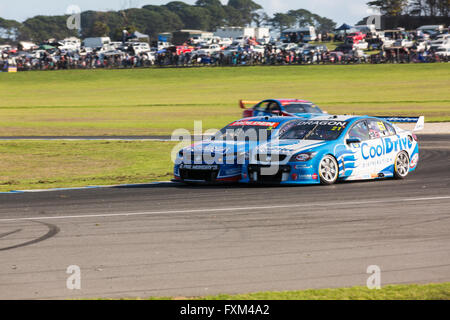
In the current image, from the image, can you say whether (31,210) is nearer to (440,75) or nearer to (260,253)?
(260,253)

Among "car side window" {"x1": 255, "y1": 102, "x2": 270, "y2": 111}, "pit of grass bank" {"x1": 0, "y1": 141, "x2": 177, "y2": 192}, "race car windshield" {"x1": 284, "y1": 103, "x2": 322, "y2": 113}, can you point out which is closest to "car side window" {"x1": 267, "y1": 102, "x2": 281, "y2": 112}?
"race car windshield" {"x1": 284, "y1": 103, "x2": 322, "y2": 113}

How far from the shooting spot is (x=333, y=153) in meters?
13.6

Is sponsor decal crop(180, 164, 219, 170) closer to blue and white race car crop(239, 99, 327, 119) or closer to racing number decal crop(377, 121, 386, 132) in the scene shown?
racing number decal crop(377, 121, 386, 132)

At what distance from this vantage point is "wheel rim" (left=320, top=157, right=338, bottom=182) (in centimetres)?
1351

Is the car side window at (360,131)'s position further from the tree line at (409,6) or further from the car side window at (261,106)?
the tree line at (409,6)

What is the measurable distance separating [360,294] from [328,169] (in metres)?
7.63

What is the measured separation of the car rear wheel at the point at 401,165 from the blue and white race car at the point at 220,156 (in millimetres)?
2151

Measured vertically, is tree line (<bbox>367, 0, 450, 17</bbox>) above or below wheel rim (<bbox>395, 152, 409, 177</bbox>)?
above

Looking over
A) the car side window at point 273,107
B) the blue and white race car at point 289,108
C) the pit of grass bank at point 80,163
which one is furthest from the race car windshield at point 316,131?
the car side window at point 273,107

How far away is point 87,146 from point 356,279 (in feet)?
58.6

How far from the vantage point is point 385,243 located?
27.3 ft

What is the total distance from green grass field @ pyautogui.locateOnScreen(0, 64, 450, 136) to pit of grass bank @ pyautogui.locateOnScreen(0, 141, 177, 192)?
5924 mm

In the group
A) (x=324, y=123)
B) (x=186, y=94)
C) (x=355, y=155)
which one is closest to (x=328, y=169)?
(x=355, y=155)
